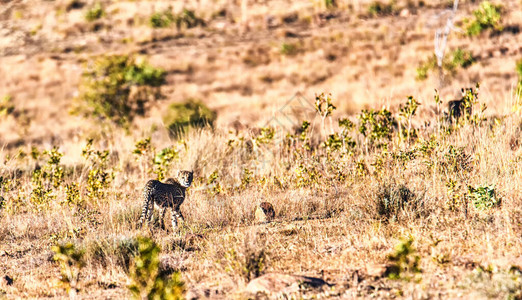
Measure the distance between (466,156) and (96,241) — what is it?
426 cm

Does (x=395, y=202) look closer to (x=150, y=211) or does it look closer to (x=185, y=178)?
(x=185, y=178)

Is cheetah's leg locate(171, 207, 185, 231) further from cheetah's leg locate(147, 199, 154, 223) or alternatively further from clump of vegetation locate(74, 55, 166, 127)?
clump of vegetation locate(74, 55, 166, 127)

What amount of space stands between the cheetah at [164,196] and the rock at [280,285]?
2.03 m

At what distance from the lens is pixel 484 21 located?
23109 millimetres

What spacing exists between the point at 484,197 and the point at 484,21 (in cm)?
2027

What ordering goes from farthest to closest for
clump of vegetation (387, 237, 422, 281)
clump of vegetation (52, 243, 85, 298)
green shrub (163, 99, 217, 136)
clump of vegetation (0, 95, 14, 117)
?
clump of vegetation (0, 95, 14, 117), green shrub (163, 99, 217, 136), clump of vegetation (52, 243, 85, 298), clump of vegetation (387, 237, 422, 281)

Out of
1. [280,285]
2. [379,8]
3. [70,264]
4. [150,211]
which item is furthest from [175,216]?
[379,8]

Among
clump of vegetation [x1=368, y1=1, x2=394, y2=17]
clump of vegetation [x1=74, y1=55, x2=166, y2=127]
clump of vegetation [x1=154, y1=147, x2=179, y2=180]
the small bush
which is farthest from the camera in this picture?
clump of vegetation [x1=368, y1=1, x2=394, y2=17]

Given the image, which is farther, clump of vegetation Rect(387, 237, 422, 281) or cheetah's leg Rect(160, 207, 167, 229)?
cheetah's leg Rect(160, 207, 167, 229)

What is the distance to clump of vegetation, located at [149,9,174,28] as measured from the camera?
100 ft

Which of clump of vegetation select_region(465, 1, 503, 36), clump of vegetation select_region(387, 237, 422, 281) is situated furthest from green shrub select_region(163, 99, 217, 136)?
clump of vegetation select_region(465, 1, 503, 36)

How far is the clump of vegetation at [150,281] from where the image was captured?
332 centimetres

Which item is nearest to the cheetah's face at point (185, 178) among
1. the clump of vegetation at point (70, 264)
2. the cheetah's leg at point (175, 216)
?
the cheetah's leg at point (175, 216)

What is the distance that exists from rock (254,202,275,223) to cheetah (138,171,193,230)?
788 mm
